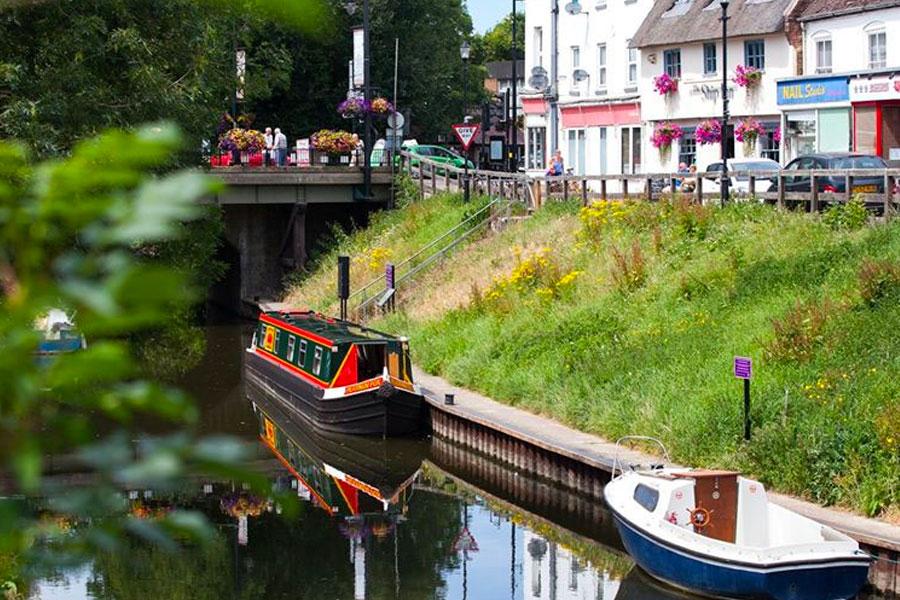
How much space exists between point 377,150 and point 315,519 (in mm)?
30314

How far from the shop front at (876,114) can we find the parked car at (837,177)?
7917 millimetres

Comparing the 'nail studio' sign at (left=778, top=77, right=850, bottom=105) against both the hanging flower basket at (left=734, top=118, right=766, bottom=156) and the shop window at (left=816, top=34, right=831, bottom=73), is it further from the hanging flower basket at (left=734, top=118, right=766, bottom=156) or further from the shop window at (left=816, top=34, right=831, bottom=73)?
the hanging flower basket at (left=734, top=118, right=766, bottom=156)

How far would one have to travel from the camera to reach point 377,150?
2079 inches

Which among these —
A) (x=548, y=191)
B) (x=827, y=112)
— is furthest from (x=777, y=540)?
(x=827, y=112)

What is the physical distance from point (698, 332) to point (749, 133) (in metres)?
22.7

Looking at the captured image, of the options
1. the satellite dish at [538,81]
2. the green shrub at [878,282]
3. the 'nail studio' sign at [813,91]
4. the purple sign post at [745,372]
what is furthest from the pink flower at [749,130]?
the purple sign post at [745,372]

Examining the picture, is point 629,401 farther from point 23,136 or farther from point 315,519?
point 23,136

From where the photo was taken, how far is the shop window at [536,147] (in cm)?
6303

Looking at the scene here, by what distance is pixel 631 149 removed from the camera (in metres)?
55.1

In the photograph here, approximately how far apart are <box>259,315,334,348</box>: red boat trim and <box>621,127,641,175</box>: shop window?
20.9 m

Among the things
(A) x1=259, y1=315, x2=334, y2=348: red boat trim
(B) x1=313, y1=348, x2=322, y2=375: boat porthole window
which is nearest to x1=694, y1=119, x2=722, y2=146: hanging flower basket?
(A) x1=259, y1=315, x2=334, y2=348: red boat trim

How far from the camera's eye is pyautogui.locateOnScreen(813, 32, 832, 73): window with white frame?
4481 centimetres

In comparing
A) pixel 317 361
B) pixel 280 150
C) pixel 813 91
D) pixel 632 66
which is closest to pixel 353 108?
pixel 280 150

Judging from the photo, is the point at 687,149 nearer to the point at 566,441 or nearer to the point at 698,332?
the point at 698,332
